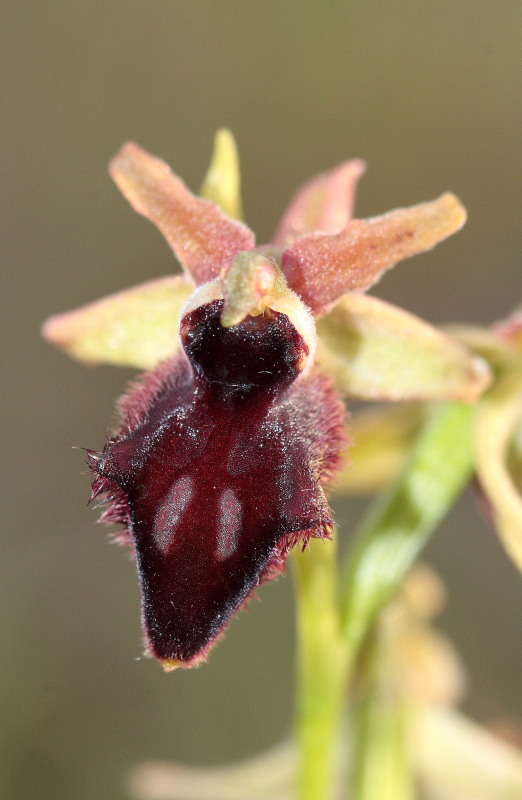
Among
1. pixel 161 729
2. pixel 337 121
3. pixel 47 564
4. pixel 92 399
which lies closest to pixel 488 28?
pixel 337 121

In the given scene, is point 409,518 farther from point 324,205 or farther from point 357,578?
point 324,205

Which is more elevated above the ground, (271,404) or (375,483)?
(271,404)

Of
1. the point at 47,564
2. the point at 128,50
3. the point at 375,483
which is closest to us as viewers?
the point at 375,483

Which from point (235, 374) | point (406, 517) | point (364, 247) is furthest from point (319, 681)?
point (364, 247)

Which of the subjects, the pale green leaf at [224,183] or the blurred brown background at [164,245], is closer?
the pale green leaf at [224,183]

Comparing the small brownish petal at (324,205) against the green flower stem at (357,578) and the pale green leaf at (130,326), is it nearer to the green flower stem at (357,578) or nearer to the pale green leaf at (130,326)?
the pale green leaf at (130,326)

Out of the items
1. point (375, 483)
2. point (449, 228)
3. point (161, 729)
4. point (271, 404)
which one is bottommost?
point (161, 729)

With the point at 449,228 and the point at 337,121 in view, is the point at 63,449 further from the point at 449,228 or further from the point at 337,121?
the point at 449,228

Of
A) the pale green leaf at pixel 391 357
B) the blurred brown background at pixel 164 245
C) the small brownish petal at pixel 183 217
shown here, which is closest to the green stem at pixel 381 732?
the pale green leaf at pixel 391 357
